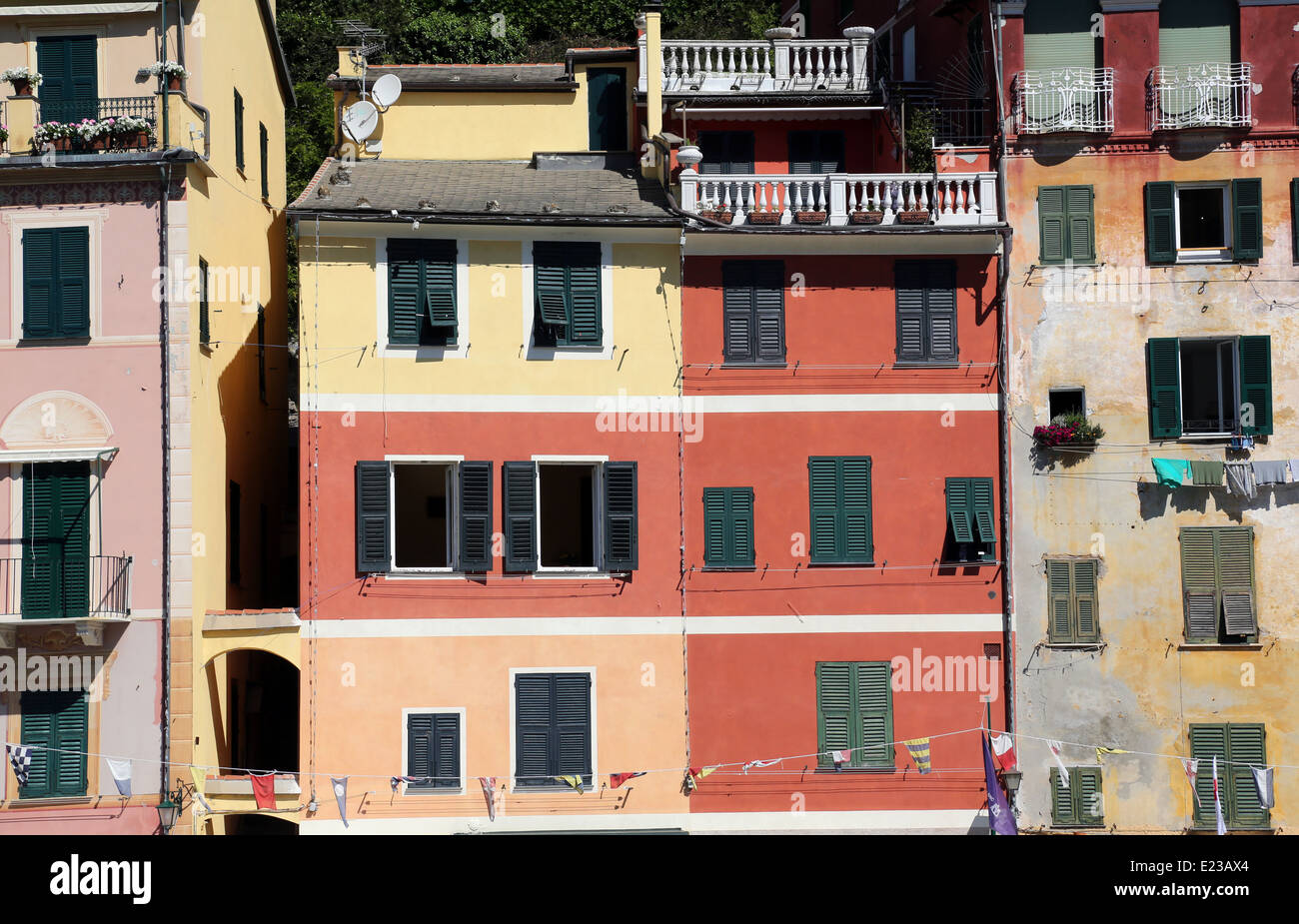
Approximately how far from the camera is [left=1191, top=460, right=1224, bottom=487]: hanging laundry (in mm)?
28078

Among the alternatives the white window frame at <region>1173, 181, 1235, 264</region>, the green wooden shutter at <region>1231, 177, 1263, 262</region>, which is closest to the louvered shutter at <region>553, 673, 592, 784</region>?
the white window frame at <region>1173, 181, 1235, 264</region>

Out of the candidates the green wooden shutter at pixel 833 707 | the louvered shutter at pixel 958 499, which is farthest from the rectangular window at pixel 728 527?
the louvered shutter at pixel 958 499

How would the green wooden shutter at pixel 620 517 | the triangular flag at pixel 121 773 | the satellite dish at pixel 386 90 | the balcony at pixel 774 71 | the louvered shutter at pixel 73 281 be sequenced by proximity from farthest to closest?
the balcony at pixel 774 71 < the satellite dish at pixel 386 90 < the green wooden shutter at pixel 620 517 < the louvered shutter at pixel 73 281 < the triangular flag at pixel 121 773

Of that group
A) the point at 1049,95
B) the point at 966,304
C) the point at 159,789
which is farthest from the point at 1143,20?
the point at 159,789

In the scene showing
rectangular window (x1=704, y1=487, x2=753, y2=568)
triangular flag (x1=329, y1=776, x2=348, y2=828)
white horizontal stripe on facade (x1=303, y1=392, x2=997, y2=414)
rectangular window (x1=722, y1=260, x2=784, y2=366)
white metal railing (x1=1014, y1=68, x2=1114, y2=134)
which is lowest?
triangular flag (x1=329, y1=776, x2=348, y2=828)

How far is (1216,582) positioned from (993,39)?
10758mm

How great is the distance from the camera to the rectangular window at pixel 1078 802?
2789cm

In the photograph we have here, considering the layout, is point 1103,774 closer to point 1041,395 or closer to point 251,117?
point 1041,395

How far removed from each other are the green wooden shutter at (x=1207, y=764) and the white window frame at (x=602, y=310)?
12.3 meters

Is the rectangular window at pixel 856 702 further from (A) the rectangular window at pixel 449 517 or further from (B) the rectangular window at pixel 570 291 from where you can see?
(B) the rectangular window at pixel 570 291

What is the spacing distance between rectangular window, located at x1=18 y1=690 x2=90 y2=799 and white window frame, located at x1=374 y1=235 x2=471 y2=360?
7.83 m

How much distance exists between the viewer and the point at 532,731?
2741 centimetres

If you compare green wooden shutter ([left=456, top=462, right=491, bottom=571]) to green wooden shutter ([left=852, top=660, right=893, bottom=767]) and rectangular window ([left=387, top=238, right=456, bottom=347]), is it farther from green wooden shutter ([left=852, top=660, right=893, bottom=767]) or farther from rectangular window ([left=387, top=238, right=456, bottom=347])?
green wooden shutter ([left=852, top=660, right=893, bottom=767])

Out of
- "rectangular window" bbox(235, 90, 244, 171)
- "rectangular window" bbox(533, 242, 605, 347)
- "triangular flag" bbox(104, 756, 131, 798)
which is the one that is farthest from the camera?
"rectangular window" bbox(235, 90, 244, 171)
